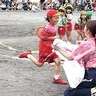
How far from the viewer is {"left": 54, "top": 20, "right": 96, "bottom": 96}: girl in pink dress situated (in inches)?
195

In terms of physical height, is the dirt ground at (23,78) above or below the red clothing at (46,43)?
below

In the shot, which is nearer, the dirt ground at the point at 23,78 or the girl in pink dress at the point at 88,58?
the girl in pink dress at the point at 88,58

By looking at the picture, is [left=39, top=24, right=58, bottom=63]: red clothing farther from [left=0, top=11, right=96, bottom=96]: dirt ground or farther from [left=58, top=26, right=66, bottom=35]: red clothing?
[left=58, top=26, right=66, bottom=35]: red clothing

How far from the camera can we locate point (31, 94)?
22.7ft

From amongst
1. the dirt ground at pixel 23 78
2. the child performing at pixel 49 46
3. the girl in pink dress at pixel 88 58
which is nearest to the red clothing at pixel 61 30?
the dirt ground at pixel 23 78

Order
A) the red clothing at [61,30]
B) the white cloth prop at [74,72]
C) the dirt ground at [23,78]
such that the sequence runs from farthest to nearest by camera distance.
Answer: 1. the red clothing at [61,30]
2. the dirt ground at [23,78]
3. the white cloth prop at [74,72]

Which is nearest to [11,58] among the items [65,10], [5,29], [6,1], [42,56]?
[42,56]

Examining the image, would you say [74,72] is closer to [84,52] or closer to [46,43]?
[84,52]

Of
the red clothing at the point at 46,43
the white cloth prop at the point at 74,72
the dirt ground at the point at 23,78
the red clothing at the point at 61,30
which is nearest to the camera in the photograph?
the white cloth prop at the point at 74,72

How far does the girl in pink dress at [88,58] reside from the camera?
16.2 feet

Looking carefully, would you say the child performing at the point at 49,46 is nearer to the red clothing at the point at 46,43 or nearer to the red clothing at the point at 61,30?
the red clothing at the point at 46,43

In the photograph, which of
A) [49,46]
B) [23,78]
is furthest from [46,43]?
[23,78]

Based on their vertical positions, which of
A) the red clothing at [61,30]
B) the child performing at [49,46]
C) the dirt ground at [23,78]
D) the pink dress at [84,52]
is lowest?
the red clothing at [61,30]

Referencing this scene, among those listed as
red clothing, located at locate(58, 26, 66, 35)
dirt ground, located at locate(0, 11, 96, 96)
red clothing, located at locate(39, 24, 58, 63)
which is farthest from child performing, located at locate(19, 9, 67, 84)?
red clothing, located at locate(58, 26, 66, 35)
